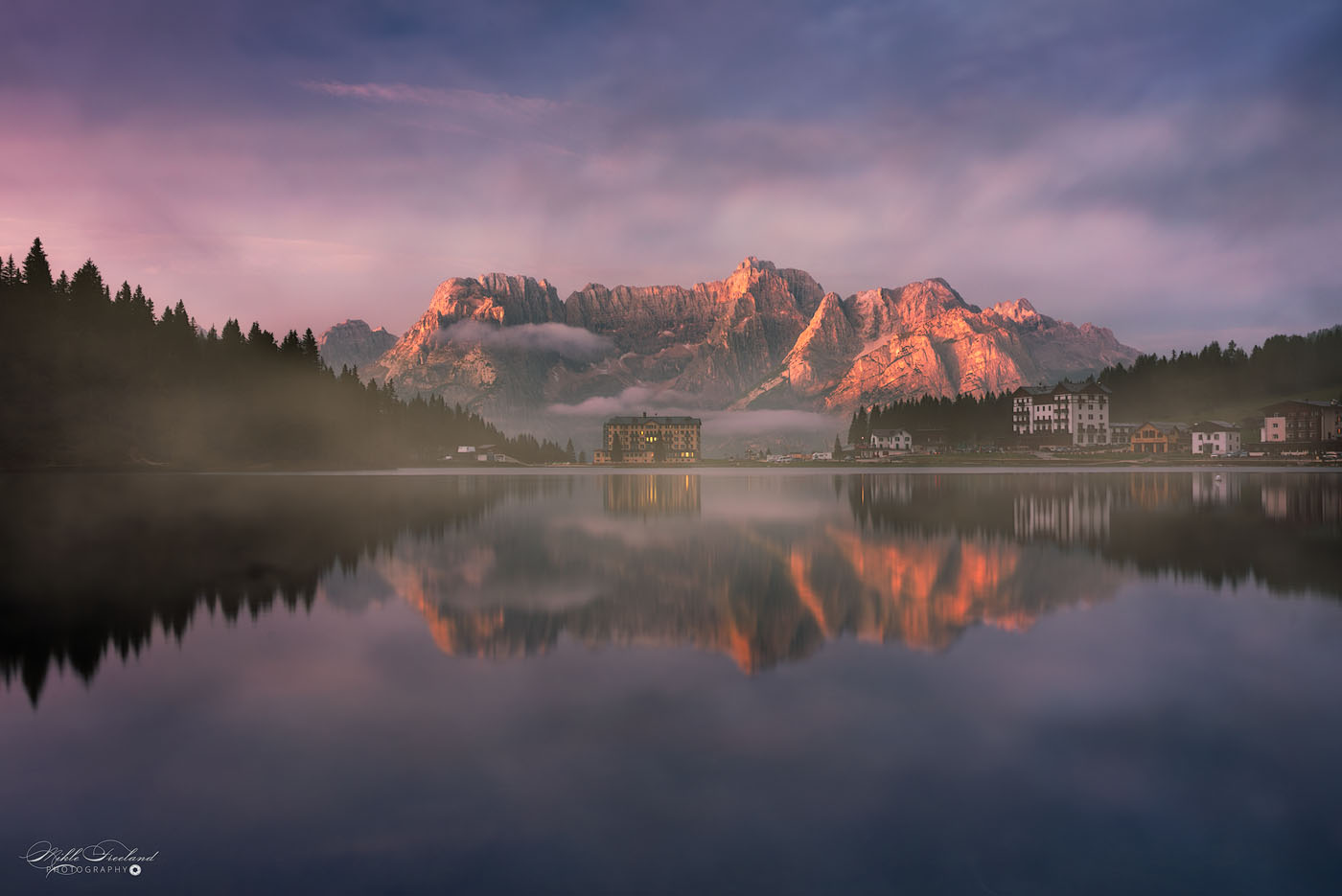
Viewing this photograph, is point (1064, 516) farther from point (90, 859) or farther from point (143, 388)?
point (143, 388)

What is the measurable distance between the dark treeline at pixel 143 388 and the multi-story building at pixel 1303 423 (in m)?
230

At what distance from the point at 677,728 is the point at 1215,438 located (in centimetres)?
23631

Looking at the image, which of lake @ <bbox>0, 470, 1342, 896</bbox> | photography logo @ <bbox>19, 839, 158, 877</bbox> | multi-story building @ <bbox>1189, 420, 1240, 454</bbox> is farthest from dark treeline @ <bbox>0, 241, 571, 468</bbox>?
multi-story building @ <bbox>1189, 420, 1240, 454</bbox>

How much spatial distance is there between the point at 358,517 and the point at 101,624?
27318 millimetres

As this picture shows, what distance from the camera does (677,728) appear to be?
9555 millimetres

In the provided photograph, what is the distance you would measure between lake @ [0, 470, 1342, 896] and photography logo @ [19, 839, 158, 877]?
65mm

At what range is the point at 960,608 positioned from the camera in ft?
55.5

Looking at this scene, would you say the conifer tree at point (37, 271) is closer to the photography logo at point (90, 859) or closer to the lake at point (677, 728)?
the lake at point (677, 728)

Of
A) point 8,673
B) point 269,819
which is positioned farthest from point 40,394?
point 269,819

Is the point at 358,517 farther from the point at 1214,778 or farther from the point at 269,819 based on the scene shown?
the point at 1214,778

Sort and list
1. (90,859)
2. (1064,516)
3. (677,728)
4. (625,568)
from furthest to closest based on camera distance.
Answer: (1064,516)
(625,568)
(677,728)
(90,859)

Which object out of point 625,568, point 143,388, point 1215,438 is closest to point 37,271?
point 143,388

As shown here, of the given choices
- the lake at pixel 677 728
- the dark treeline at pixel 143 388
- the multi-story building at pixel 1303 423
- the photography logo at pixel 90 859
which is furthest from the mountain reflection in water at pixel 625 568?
the multi-story building at pixel 1303 423

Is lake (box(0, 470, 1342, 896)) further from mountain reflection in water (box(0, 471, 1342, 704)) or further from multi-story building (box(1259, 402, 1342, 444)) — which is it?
multi-story building (box(1259, 402, 1342, 444))
